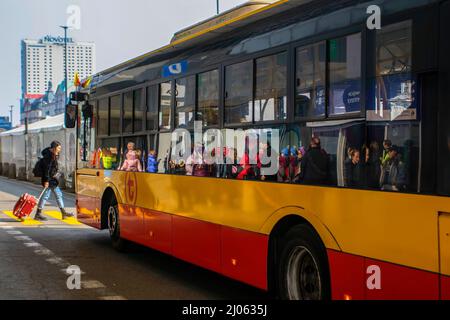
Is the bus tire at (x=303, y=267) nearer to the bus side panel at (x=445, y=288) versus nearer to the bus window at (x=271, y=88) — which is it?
the bus window at (x=271, y=88)

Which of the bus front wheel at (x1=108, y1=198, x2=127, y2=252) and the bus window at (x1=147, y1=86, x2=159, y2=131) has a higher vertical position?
the bus window at (x1=147, y1=86, x2=159, y2=131)

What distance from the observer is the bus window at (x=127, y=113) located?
330 inches

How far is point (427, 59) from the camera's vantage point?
355 centimetres

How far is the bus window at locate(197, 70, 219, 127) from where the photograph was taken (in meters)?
6.12

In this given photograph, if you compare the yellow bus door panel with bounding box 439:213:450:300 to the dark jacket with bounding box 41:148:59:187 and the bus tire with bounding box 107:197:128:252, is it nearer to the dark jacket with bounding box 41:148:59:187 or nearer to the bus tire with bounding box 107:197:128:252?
the bus tire with bounding box 107:197:128:252

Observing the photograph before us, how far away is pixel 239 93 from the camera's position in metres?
5.71

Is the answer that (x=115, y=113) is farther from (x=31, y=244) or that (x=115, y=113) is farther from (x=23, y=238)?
(x=23, y=238)

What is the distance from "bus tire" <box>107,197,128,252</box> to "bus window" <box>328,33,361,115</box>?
5.51 m

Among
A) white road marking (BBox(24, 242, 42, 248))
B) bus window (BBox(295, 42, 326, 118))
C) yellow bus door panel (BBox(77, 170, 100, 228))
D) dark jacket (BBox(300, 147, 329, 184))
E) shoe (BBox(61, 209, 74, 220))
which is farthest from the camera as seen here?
shoe (BBox(61, 209, 74, 220))

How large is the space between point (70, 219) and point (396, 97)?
11299mm

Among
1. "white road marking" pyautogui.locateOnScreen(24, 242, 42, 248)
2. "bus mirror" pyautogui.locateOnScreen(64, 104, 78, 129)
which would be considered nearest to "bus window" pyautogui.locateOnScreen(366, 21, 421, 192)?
"white road marking" pyautogui.locateOnScreen(24, 242, 42, 248)

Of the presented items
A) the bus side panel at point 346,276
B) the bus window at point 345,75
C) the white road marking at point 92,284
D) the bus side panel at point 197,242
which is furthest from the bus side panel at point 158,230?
the bus window at point 345,75

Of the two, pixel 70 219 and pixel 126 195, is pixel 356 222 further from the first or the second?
pixel 70 219

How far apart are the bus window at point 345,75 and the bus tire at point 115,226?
551 cm
